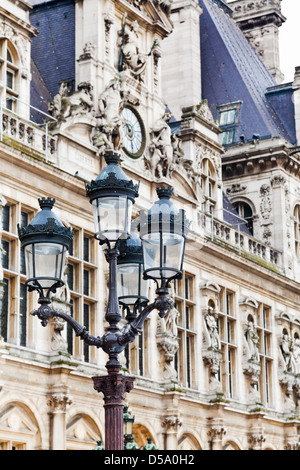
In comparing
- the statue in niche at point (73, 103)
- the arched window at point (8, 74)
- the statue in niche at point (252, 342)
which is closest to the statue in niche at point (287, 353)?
the statue in niche at point (252, 342)

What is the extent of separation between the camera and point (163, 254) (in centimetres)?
1393

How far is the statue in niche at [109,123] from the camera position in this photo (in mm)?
28609

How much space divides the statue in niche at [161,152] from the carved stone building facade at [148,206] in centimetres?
4

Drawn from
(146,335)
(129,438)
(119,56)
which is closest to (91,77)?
(119,56)

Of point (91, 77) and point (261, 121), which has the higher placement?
point (261, 121)

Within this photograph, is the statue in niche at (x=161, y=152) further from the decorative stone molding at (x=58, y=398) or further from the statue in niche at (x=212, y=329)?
the decorative stone molding at (x=58, y=398)

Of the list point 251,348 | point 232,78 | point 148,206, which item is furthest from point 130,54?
point 232,78

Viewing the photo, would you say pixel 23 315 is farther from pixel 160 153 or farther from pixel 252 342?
pixel 252 342

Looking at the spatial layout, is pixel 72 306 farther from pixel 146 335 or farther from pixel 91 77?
pixel 91 77

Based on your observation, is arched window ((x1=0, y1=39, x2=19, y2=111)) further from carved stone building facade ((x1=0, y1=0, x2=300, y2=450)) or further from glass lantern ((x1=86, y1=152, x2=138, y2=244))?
glass lantern ((x1=86, y1=152, x2=138, y2=244))

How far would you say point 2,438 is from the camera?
24.2 metres

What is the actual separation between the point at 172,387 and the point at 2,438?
648 cm

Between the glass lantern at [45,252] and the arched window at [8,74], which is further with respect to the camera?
the arched window at [8,74]

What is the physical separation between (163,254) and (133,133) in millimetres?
16902
